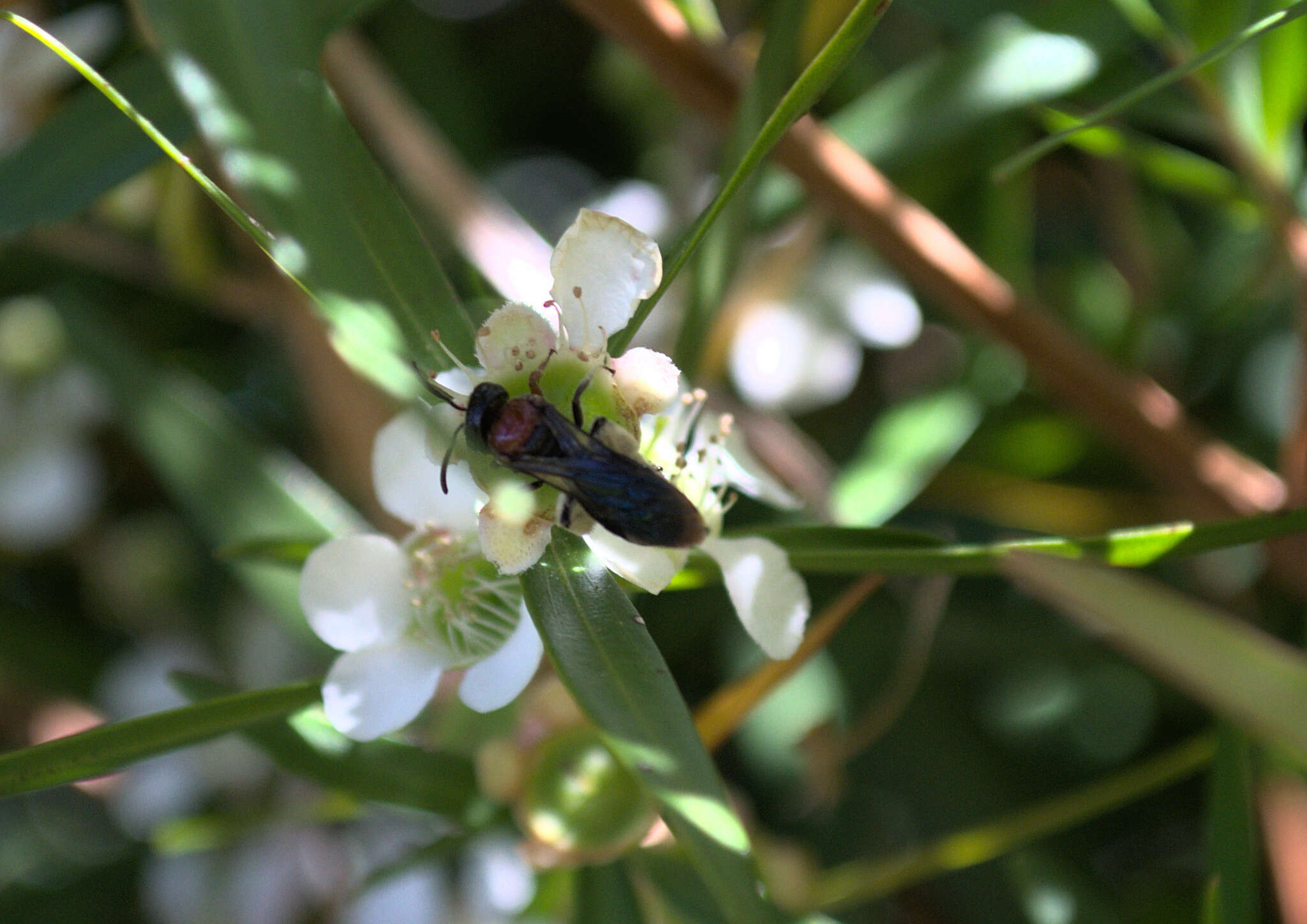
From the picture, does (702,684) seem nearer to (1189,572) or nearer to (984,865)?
(984,865)

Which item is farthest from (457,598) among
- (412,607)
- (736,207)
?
(736,207)

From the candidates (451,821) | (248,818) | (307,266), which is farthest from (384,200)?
(248,818)

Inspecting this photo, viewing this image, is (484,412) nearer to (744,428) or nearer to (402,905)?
(744,428)

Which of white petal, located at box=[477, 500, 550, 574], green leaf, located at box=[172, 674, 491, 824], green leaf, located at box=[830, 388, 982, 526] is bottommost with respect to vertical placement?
green leaf, located at box=[172, 674, 491, 824]

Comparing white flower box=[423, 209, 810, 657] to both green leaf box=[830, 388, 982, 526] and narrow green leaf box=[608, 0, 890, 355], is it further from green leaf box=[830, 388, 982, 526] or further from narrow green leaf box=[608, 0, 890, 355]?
green leaf box=[830, 388, 982, 526]

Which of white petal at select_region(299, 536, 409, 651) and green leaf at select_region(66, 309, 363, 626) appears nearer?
white petal at select_region(299, 536, 409, 651)

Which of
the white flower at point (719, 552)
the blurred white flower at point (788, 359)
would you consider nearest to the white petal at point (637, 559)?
the white flower at point (719, 552)

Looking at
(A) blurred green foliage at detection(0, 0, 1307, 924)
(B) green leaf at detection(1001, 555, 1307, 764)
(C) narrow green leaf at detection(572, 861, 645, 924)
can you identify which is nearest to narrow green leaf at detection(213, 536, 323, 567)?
(A) blurred green foliage at detection(0, 0, 1307, 924)

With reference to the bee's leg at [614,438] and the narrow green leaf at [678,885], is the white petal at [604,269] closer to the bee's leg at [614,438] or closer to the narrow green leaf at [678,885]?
the bee's leg at [614,438]
